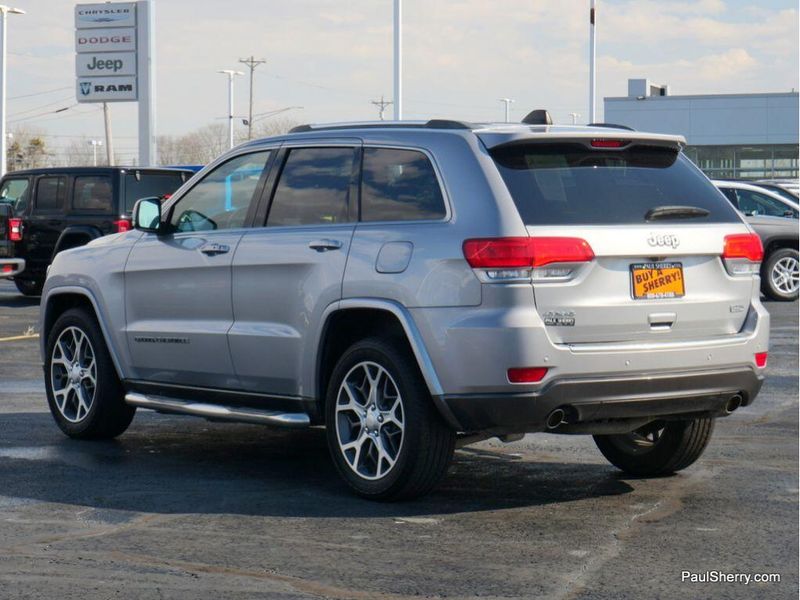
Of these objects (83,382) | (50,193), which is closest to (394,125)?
(83,382)

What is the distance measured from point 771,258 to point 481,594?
17102 millimetres

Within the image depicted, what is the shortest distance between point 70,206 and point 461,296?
49.9 feet

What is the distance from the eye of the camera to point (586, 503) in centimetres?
682

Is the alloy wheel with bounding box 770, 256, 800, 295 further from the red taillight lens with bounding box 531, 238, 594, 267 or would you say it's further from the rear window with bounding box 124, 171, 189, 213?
the red taillight lens with bounding box 531, 238, 594, 267

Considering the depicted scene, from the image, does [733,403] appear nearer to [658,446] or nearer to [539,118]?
[658,446]

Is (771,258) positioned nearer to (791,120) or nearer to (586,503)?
(586,503)

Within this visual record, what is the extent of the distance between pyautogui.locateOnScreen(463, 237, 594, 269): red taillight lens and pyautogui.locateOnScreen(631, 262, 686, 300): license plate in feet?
1.00

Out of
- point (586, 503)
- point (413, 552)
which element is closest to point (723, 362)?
point (586, 503)

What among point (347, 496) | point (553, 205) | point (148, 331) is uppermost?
point (553, 205)

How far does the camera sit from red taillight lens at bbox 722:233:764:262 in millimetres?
6848

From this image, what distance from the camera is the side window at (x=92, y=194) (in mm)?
20312

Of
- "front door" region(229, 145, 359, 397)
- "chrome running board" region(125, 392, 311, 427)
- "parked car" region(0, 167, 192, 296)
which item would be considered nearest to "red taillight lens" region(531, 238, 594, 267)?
"front door" region(229, 145, 359, 397)

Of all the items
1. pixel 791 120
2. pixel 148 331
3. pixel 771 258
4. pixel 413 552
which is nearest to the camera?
pixel 413 552

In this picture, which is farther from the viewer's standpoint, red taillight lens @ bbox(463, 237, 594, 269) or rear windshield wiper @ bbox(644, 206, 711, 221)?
rear windshield wiper @ bbox(644, 206, 711, 221)
